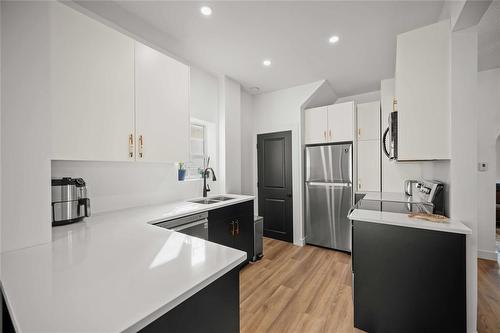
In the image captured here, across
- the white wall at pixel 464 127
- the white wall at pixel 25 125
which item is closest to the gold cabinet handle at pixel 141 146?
the white wall at pixel 25 125

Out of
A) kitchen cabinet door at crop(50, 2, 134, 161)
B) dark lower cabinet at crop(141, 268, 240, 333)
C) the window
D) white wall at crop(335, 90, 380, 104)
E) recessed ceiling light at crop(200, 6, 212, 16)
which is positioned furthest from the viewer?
white wall at crop(335, 90, 380, 104)

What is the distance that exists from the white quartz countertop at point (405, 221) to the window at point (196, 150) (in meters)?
2.11

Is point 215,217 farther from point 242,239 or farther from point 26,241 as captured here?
point 26,241

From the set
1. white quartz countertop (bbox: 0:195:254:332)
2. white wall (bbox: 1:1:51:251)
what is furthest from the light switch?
white wall (bbox: 1:1:51:251)

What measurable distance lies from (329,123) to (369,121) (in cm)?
57

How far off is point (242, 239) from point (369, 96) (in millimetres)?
3445

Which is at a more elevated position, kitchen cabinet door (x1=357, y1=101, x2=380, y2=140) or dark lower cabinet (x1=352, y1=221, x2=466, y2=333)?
kitchen cabinet door (x1=357, y1=101, x2=380, y2=140)

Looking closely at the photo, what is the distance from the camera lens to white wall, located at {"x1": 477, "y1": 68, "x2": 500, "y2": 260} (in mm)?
2863

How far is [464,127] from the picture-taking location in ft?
4.72

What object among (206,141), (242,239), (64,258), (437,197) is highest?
(206,141)

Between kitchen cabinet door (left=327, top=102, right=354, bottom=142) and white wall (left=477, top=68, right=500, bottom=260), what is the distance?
1.81 m

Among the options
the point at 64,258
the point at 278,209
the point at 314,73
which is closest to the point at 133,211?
the point at 64,258

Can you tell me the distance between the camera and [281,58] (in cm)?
262

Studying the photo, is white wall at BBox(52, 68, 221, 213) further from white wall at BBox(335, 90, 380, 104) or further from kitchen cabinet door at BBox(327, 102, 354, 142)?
white wall at BBox(335, 90, 380, 104)
